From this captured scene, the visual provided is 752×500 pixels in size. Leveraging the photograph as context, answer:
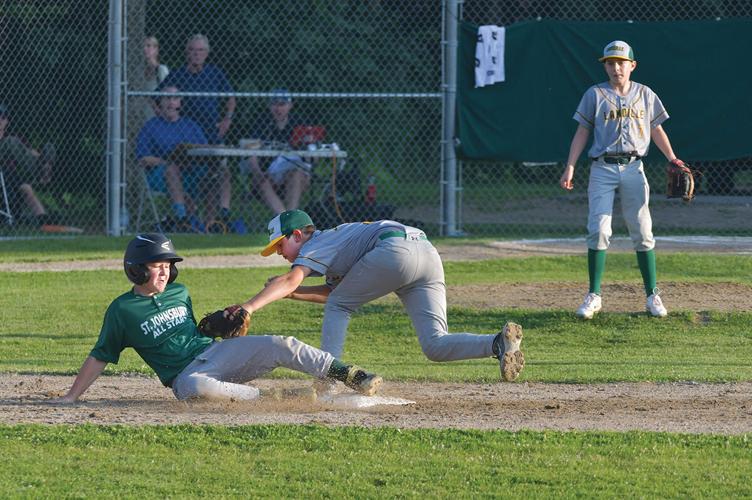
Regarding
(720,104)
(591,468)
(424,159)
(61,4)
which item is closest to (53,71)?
(61,4)

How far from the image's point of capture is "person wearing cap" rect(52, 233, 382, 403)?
6730 millimetres

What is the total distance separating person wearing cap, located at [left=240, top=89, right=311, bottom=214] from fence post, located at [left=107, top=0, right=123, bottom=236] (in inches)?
59.3

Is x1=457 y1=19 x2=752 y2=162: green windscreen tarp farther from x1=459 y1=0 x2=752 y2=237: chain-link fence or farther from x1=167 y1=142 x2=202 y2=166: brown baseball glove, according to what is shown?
x1=167 y1=142 x2=202 y2=166: brown baseball glove

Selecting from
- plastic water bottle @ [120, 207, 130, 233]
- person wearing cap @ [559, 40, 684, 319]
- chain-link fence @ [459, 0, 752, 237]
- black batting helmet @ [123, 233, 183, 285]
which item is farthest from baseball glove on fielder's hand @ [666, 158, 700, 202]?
plastic water bottle @ [120, 207, 130, 233]

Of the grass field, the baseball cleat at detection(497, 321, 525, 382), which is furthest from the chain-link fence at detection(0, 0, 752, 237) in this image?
the baseball cleat at detection(497, 321, 525, 382)

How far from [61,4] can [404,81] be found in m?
5.51

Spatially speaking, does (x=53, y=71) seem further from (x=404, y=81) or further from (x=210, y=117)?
(x=404, y=81)

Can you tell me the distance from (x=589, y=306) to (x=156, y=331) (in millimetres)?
4504

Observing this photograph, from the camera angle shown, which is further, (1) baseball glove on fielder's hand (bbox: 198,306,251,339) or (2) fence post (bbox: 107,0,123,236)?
(2) fence post (bbox: 107,0,123,236)

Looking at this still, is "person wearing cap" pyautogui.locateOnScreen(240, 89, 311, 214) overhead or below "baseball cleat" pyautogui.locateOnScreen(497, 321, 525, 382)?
below

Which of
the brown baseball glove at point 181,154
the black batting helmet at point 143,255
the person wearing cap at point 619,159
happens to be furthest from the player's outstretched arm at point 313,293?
the brown baseball glove at point 181,154

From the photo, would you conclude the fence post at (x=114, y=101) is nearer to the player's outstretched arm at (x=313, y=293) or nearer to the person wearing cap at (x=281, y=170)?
the person wearing cap at (x=281, y=170)

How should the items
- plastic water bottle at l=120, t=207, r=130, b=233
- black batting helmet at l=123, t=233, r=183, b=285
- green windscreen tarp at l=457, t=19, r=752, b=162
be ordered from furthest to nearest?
plastic water bottle at l=120, t=207, r=130, b=233
green windscreen tarp at l=457, t=19, r=752, b=162
black batting helmet at l=123, t=233, r=183, b=285

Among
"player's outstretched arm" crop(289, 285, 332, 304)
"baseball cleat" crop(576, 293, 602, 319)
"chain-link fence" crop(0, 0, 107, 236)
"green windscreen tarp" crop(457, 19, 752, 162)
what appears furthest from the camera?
"chain-link fence" crop(0, 0, 107, 236)
